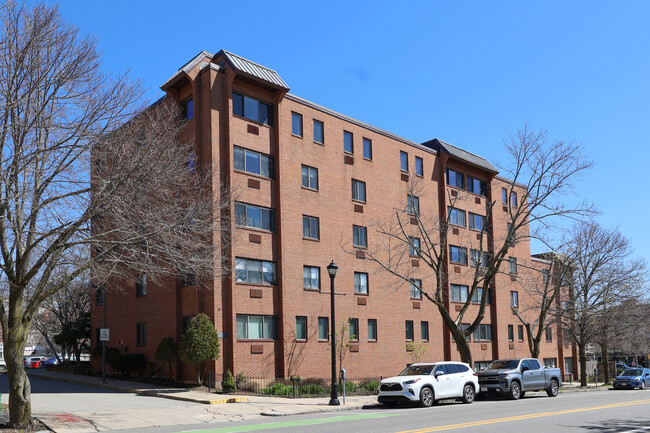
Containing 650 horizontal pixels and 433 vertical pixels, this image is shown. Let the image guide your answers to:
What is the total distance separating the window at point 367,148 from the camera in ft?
127

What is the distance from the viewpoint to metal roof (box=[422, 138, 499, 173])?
148ft

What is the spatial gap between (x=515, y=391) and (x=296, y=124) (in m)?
17.2

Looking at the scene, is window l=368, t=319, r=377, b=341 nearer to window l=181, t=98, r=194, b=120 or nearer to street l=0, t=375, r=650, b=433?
street l=0, t=375, r=650, b=433

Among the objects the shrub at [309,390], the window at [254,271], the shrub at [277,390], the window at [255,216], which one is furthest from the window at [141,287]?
the shrub at [309,390]

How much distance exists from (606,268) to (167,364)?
30.1m

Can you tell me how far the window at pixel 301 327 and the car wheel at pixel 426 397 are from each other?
11044 millimetres

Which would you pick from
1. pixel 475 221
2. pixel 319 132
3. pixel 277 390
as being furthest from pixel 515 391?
pixel 475 221

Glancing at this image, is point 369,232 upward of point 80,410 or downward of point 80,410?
upward

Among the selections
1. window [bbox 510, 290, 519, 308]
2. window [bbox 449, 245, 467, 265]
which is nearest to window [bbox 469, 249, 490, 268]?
window [bbox 449, 245, 467, 265]

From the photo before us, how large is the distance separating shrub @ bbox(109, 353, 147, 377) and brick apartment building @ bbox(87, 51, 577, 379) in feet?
1.63

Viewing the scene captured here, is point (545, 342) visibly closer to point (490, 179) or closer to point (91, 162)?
point (490, 179)

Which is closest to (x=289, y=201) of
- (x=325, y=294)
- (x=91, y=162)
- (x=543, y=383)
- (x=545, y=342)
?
(x=325, y=294)

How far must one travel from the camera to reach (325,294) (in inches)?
1345

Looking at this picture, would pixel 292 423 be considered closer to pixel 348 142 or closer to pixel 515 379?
pixel 515 379
